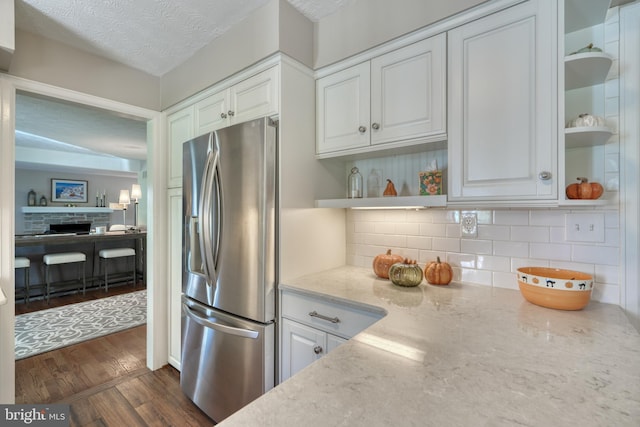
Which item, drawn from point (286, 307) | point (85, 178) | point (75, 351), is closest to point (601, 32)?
point (286, 307)

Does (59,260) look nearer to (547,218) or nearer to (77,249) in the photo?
(77,249)

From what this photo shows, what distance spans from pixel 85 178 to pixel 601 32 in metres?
8.56

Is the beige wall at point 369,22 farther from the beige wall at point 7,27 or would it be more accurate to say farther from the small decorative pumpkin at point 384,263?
the beige wall at point 7,27

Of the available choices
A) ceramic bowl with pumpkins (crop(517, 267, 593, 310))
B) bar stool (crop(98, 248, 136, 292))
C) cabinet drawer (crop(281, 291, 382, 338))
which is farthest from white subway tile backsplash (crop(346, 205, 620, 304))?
bar stool (crop(98, 248, 136, 292))

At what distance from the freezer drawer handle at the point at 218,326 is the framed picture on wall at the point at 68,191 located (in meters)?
6.44

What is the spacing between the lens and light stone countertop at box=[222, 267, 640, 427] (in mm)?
556

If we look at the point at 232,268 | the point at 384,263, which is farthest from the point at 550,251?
the point at 232,268

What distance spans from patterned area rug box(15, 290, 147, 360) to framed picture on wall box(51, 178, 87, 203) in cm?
360

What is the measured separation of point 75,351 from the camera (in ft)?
8.83

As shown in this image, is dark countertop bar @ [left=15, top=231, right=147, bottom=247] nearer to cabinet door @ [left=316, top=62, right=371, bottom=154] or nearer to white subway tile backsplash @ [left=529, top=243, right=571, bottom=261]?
cabinet door @ [left=316, top=62, right=371, bottom=154]

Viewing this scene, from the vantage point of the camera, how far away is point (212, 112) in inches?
80.5

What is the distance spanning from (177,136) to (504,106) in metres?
2.26

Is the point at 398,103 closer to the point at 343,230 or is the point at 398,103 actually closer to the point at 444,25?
the point at 444,25

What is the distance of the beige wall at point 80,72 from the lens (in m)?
1.82
